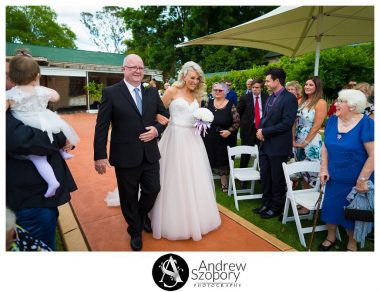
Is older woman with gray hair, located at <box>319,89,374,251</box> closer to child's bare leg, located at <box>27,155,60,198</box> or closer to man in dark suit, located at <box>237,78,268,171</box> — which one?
man in dark suit, located at <box>237,78,268,171</box>

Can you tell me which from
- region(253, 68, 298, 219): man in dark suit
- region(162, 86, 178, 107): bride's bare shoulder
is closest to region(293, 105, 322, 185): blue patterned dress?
region(253, 68, 298, 219): man in dark suit

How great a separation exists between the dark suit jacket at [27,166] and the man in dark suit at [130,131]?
527 mm

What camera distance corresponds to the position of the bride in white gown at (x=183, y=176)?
2.97m

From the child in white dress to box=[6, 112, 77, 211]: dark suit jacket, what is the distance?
0.05 metres

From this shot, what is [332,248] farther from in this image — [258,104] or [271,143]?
[258,104]

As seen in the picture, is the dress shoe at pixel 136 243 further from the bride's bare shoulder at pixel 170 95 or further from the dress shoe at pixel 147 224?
the bride's bare shoulder at pixel 170 95

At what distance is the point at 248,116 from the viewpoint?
16.6 ft

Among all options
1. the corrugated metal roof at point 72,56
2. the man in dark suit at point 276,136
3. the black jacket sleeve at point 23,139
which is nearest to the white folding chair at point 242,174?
the man in dark suit at point 276,136

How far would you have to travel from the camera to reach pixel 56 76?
18.6 meters

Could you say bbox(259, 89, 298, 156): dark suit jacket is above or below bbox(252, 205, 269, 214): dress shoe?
above

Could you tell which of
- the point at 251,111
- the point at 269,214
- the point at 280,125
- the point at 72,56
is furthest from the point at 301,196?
the point at 72,56

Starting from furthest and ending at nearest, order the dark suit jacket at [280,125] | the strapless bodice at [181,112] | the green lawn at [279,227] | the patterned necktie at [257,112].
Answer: the patterned necktie at [257,112] → the dark suit jacket at [280,125] → the strapless bodice at [181,112] → the green lawn at [279,227]

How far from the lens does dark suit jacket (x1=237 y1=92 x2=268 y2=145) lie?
5.02 metres

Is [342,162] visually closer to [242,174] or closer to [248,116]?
[242,174]
